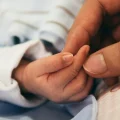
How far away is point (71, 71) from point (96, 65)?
1.7 inches

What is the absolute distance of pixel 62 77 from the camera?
19.0 inches

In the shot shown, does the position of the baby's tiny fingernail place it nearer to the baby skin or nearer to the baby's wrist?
the baby skin

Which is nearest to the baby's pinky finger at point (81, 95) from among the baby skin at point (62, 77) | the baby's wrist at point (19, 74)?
the baby skin at point (62, 77)

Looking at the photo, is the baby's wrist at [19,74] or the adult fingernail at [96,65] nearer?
the adult fingernail at [96,65]

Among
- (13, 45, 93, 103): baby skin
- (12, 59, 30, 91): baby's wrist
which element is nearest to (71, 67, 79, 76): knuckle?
(13, 45, 93, 103): baby skin

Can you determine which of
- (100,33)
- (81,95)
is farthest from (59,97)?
(100,33)

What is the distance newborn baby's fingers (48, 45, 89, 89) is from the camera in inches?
18.6

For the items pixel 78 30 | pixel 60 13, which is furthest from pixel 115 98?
pixel 60 13

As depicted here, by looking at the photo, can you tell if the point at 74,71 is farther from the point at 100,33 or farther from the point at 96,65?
the point at 100,33

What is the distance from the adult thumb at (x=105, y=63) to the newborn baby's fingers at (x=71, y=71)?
0.4 inches

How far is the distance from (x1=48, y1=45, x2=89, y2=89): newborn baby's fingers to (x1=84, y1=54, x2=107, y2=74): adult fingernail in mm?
11

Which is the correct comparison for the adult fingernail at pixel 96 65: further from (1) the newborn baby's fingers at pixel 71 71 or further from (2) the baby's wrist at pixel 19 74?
(2) the baby's wrist at pixel 19 74

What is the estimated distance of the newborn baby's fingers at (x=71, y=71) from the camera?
47cm

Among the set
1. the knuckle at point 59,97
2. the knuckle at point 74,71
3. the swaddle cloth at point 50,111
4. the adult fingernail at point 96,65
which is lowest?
the swaddle cloth at point 50,111
